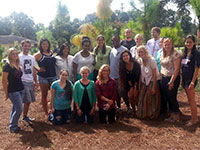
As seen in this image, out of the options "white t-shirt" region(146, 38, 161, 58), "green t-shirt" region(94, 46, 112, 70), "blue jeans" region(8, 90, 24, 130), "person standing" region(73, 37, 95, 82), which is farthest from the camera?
"white t-shirt" region(146, 38, 161, 58)

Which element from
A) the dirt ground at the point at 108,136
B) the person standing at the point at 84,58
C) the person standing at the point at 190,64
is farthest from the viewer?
the person standing at the point at 84,58

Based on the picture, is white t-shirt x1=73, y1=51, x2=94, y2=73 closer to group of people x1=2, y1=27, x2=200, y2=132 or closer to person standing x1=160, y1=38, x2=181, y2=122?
group of people x1=2, y1=27, x2=200, y2=132

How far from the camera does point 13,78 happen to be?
3.97 m

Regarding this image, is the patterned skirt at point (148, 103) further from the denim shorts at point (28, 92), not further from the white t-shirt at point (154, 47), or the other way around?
the denim shorts at point (28, 92)

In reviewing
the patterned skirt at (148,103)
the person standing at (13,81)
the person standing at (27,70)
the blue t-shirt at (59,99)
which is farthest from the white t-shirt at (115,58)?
the person standing at (13,81)

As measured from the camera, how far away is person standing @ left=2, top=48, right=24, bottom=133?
3.89 meters

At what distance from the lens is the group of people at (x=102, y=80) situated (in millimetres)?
4012

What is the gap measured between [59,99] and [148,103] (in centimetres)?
198

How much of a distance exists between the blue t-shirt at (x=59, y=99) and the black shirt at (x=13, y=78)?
2.28 feet

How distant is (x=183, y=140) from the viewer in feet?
11.7

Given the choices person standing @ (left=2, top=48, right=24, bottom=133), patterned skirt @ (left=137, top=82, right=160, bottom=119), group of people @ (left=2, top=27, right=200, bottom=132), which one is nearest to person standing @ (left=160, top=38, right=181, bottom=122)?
group of people @ (left=2, top=27, right=200, bottom=132)

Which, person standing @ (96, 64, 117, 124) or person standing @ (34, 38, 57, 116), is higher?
person standing @ (34, 38, 57, 116)

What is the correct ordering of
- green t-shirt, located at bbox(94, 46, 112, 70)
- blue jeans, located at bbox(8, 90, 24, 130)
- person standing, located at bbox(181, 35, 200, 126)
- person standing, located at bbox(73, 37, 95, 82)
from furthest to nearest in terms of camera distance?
green t-shirt, located at bbox(94, 46, 112, 70) → person standing, located at bbox(73, 37, 95, 82) → blue jeans, located at bbox(8, 90, 24, 130) → person standing, located at bbox(181, 35, 200, 126)

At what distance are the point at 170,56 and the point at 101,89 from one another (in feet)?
5.11
